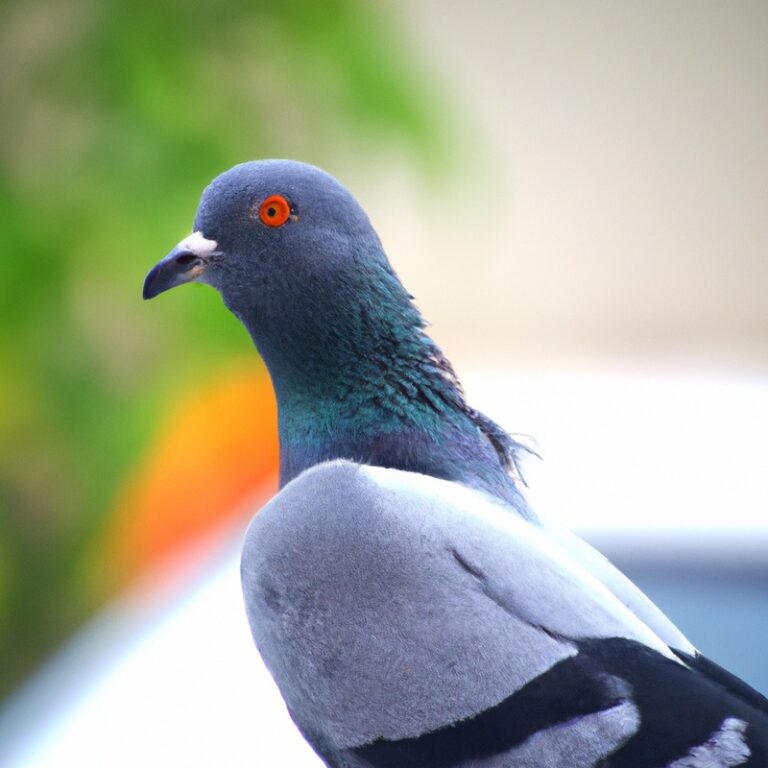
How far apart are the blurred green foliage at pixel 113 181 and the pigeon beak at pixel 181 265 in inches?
31.3

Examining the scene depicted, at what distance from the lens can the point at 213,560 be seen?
1.48 m

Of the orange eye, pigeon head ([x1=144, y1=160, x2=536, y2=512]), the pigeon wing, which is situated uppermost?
the orange eye

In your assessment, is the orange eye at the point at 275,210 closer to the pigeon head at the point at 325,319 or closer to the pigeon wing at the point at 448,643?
the pigeon head at the point at 325,319

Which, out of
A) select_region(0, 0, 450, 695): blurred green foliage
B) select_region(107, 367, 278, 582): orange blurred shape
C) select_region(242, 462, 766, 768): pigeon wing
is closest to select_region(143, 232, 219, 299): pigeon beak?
select_region(242, 462, 766, 768): pigeon wing

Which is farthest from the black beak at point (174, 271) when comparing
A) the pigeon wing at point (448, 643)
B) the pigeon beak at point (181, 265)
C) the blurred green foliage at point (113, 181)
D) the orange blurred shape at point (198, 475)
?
the orange blurred shape at point (198, 475)

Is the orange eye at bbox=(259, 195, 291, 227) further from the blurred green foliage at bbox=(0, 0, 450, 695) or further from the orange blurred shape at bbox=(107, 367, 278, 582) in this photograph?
the orange blurred shape at bbox=(107, 367, 278, 582)

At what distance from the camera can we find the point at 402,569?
2.35 feet

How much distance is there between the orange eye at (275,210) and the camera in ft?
2.60

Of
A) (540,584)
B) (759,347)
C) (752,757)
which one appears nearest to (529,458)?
(540,584)

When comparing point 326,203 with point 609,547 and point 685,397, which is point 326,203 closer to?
point 609,547

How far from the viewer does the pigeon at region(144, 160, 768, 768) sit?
26.4 inches

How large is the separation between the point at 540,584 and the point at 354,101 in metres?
1.13

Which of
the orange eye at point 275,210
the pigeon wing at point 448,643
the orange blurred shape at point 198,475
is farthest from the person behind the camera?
the orange blurred shape at point 198,475

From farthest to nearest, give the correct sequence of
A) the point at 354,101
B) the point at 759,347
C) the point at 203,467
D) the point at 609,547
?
the point at 759,347, the point at 203,467, the point at 354,101, the point at 609,547
